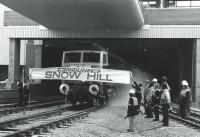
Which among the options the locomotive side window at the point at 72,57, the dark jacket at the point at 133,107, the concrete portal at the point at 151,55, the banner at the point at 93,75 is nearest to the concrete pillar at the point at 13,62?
the concrete portal at the point at 151,55

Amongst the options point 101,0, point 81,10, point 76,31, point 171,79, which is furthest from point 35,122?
point 171,79

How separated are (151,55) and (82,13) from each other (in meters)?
24.2

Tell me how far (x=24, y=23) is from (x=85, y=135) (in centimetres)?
2271

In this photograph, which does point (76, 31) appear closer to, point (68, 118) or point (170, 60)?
point (68, 118)

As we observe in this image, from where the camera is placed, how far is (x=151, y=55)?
49656 millimetres

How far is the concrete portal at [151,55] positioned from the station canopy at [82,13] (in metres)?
2.09

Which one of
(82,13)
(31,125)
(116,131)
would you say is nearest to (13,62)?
(82,13)

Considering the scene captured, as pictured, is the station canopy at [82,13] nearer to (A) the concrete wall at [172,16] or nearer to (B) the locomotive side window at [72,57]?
(A) the concrete wall at [172,16]

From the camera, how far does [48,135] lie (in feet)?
38.4

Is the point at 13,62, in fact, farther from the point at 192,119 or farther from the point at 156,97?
the point at 192,119

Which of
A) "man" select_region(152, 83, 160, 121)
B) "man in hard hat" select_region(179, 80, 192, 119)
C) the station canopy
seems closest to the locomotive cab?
the station canopy

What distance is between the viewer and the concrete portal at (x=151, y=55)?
122 ft

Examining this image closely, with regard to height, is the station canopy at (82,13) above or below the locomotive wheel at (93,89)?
above

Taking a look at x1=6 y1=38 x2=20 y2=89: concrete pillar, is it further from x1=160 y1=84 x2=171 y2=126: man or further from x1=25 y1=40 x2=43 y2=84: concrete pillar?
x1=160 y1=84 x2=171 y2=126: man
